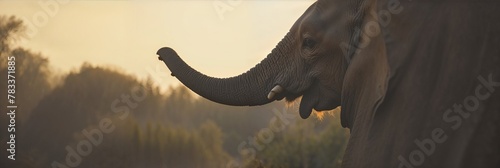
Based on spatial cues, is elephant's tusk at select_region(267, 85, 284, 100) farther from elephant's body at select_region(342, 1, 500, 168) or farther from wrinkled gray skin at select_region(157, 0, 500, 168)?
elephant's body at select_region(342, 1, 500, 168)

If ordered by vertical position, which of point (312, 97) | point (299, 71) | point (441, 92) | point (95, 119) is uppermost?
point (95, 119)

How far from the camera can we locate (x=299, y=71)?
5.69 m

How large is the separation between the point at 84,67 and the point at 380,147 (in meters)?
5.52

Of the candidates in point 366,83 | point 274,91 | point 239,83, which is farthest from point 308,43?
point 366,83

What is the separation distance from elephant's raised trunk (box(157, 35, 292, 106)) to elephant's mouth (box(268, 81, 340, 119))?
88 mm

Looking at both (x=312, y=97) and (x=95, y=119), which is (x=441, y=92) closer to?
(x=312, y=97)

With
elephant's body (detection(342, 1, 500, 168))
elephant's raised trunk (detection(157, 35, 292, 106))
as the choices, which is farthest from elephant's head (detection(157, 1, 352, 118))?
elephant's body (detection(342, 1, 500, 168))

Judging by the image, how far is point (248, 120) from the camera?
13367 millimetres

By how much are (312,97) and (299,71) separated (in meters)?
0.14

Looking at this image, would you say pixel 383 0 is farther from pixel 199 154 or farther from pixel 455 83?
pixel 199 154

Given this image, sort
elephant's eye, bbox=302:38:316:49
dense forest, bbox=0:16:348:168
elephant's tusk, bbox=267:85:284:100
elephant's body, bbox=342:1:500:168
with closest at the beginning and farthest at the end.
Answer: elephant's body, bbox=342:1:500:168, elephant's eye, bbox=302:38:316:49, elephant's tusk, bbox=267:85:284:100, dense forest, bbox=0:16:348:168

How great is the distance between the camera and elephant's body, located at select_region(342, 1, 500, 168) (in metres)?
4.46

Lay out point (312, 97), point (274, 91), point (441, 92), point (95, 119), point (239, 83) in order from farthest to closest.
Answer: point (95, 119), point (239, 83), point (274, 91), point (312, 97), point (441, 92)

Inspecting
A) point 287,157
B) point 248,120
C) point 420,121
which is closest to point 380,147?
point 420,121
